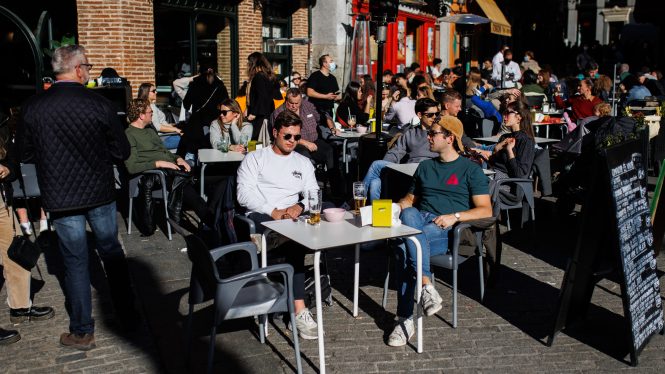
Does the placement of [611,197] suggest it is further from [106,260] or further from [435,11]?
[435,11]

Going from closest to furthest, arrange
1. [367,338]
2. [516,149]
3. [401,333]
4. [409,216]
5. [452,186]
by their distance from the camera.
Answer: [401,333]
[367,338]
[409,216]
[452,186]
[516,149]

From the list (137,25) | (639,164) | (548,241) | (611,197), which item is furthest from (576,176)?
(137,25)

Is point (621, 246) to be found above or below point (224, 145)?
below

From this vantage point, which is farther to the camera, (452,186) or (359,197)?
(452,186)

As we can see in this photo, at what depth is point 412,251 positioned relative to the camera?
4812 millimetres

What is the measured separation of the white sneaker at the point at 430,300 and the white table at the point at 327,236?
0.40 m

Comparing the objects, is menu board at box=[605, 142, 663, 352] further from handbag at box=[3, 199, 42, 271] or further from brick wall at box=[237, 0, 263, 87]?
brick wall at box=[237, 0, 263, 87]

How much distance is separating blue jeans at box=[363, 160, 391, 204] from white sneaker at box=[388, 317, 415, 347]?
2.01 meters

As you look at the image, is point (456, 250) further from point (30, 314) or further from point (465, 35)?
point (465, 35)

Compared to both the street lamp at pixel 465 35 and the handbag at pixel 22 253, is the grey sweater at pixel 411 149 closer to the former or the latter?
the handbag at pixel 22 253

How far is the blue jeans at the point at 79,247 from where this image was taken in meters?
4.62

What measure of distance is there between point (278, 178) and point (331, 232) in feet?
4.07

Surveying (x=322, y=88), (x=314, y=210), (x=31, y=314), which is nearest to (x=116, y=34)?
(x=322, y=88)

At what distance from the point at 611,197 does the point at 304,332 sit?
2.10 m
